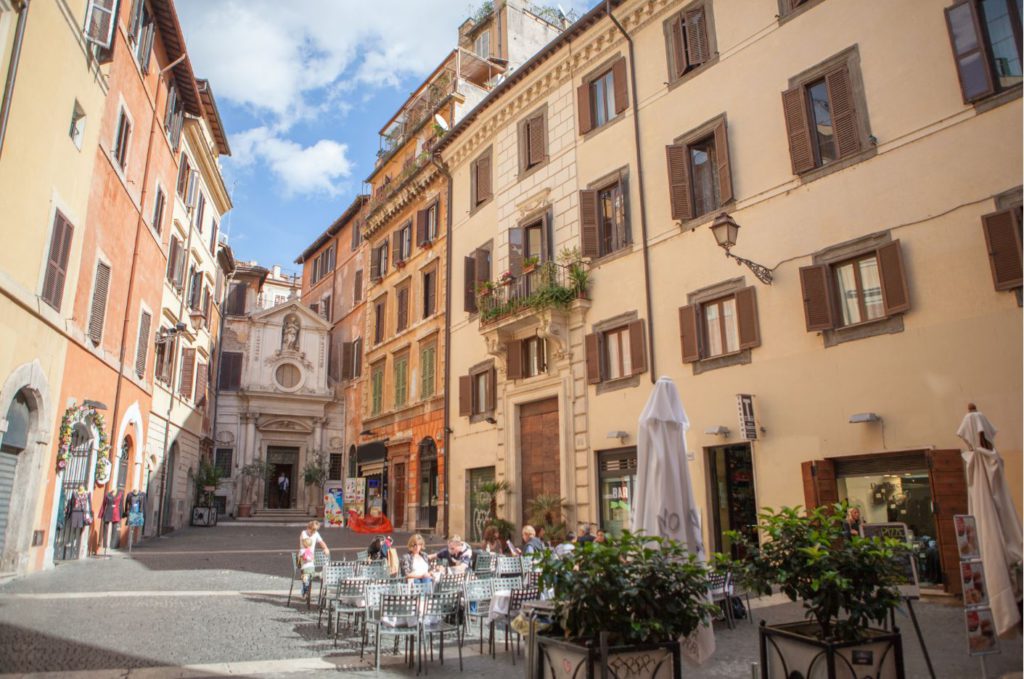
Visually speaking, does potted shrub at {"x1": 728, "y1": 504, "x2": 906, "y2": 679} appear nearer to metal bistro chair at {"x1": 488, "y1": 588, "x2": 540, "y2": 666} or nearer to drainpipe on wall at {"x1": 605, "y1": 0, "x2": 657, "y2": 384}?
metal bistro chair at {"x1": 488, "y1": 588, "x2": 540, "y2": 666}

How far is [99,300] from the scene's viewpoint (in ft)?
52.0

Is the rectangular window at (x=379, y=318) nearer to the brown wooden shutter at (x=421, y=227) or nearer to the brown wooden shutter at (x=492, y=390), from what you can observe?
the brown wooden shutter at (x=421, y=227)

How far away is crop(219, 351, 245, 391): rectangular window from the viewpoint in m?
35.0

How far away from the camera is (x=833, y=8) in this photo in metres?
12.7

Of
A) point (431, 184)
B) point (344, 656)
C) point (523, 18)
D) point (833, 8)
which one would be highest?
point (523, 18)

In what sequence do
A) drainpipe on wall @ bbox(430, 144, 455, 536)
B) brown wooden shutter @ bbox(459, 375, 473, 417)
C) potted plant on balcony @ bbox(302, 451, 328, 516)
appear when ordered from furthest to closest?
potted plant on balcony @ bbox(302, 451, 328, 516), drainpipe on wall @ bbox(430, 144, 455, 536), brown wooden shutter @ bbox(459, 375, 473, 417)

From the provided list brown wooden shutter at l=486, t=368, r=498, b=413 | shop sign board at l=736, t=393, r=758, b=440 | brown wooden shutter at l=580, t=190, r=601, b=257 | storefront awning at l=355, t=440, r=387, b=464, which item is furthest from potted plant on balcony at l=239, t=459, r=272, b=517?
shop sign board at l=736, t=393, r=758, b=440

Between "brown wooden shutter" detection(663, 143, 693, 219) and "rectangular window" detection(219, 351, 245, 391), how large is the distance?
26.9m

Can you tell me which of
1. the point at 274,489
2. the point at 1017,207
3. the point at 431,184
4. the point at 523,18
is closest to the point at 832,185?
the point at 1017,207

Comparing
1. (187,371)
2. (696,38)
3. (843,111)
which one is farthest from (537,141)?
(187,371)

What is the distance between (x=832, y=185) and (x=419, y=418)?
15728mm

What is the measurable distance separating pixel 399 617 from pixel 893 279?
890cm

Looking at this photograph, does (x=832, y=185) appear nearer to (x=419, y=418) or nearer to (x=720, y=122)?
(x=720, y=122)

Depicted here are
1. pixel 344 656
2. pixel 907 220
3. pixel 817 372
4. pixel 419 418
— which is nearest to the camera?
pixel 344 656
